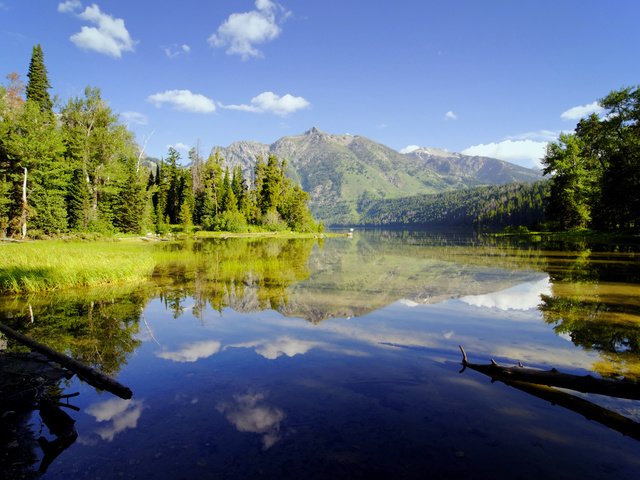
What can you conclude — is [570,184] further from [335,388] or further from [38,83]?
[38,83]

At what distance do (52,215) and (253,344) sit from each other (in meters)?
50.0

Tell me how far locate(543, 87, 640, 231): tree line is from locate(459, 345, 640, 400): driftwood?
51.8 meters

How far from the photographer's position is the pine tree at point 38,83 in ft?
208

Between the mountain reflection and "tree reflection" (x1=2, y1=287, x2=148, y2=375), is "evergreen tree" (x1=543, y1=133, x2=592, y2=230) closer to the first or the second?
the mountain reflection

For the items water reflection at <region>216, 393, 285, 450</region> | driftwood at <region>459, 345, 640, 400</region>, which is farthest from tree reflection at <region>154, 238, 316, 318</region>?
driftwood at <region>459, 345, 640, 400</region>

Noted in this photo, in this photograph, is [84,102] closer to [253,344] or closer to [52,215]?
[52,215]

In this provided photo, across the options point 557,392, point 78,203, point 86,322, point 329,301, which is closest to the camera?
point 557,392

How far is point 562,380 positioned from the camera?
25.8 ft

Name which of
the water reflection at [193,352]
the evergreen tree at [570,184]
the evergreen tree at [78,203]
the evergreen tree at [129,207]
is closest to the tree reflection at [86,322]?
the water reflection at [193,352]

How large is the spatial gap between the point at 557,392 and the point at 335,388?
15.8ft

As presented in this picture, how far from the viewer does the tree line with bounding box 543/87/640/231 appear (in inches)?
2014

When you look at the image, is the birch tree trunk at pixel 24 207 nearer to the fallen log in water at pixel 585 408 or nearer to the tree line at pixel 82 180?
the tree line at pixel 82 180

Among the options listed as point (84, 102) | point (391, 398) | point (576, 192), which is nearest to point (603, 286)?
point (391, 398)

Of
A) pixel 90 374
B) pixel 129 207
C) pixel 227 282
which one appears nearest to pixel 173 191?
pixel 129 207
